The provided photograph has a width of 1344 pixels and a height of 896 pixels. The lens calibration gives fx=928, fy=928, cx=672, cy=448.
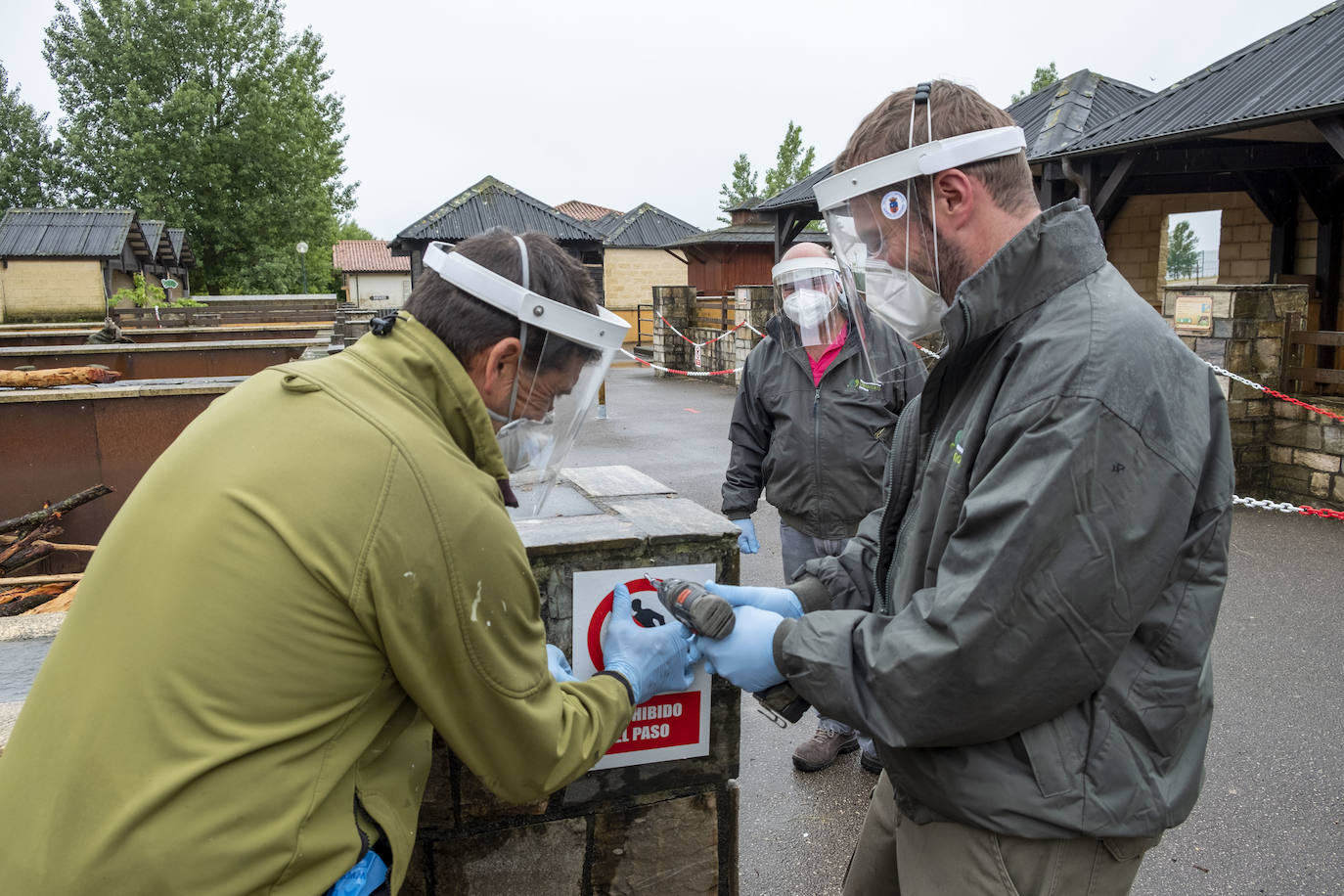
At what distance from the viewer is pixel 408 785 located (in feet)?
5.14

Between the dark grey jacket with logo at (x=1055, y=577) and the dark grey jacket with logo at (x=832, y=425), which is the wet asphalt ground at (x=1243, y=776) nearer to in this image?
the dark grey jacket with logo at (x=832, y=425)

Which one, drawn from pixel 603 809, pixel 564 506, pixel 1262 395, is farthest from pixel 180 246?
pixel 603 809

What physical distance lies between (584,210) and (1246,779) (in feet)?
181

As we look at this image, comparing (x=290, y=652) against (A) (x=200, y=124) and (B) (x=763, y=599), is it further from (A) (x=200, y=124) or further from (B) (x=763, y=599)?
(A) (x=200, y=124)

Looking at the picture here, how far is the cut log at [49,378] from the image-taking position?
612cm

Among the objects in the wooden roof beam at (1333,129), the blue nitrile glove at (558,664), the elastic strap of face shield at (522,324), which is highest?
the wooden roof beam at (1333,129)

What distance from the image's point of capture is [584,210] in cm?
5594

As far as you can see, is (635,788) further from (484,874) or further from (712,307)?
(712,307)

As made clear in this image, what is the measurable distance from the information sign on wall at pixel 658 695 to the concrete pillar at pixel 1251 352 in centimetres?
755

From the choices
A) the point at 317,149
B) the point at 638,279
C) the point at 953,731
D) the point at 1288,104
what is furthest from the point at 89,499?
the point at 317,149

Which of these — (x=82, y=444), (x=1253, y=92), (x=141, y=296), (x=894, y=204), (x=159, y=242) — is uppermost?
(x=159, y=242)

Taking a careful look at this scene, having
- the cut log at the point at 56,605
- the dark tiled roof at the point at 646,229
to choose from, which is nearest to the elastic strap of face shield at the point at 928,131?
the cut log at the point at 56,605

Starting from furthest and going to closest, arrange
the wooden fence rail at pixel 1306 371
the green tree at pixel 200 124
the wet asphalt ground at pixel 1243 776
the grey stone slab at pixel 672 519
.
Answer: the green tree at pixel 200 124
the wooden fence rail at pixel 1306 371
the wet asphalt ground at pixel 1243 776
the grey stone slab at pixel 672 519

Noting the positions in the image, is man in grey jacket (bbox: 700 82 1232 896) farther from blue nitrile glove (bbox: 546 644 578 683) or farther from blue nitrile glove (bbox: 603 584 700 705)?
blue nitrile glove (bbox: 546 644 578 683)
